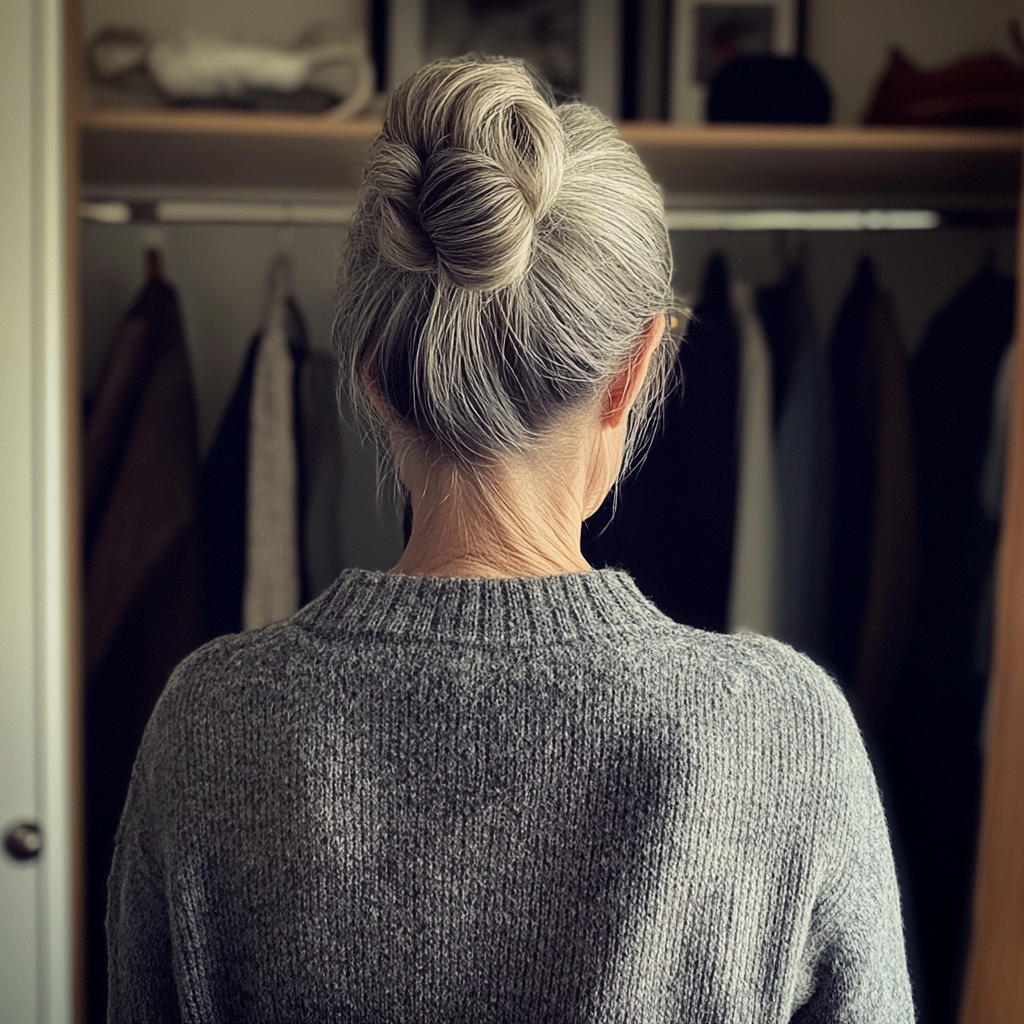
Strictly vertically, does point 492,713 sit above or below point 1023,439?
below

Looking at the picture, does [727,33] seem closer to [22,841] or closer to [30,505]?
[30,505]

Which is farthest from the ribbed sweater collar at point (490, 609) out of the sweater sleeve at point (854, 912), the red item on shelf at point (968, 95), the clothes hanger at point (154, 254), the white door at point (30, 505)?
the red item on shelf at point (968, 95)

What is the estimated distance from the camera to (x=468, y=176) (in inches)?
20.7

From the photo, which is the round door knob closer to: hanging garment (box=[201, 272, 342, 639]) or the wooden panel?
hanging garment (box=[201, 272, 342, 639])

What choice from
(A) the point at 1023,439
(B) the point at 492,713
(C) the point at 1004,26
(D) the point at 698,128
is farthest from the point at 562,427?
(C) the point at 1004,26

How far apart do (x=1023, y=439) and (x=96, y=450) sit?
1290mm

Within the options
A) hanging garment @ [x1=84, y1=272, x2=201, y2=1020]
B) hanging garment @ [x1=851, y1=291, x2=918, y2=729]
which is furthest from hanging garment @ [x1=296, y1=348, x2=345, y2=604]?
hanging garment @ [x1=851, y1=291, x2=918, y2=729]

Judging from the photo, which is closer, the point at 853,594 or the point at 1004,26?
the point at 853,594

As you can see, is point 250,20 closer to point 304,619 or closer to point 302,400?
point 302,400

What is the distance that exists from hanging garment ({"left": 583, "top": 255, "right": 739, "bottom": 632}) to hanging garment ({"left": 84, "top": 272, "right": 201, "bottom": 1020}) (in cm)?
62

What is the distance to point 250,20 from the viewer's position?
70.8 inches

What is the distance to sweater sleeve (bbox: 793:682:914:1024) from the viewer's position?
1.80 feet

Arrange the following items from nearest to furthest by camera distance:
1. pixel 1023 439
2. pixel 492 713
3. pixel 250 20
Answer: pixel 492 713
pixel 1023 439
pixel 250 20

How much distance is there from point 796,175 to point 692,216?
18 centimetres
